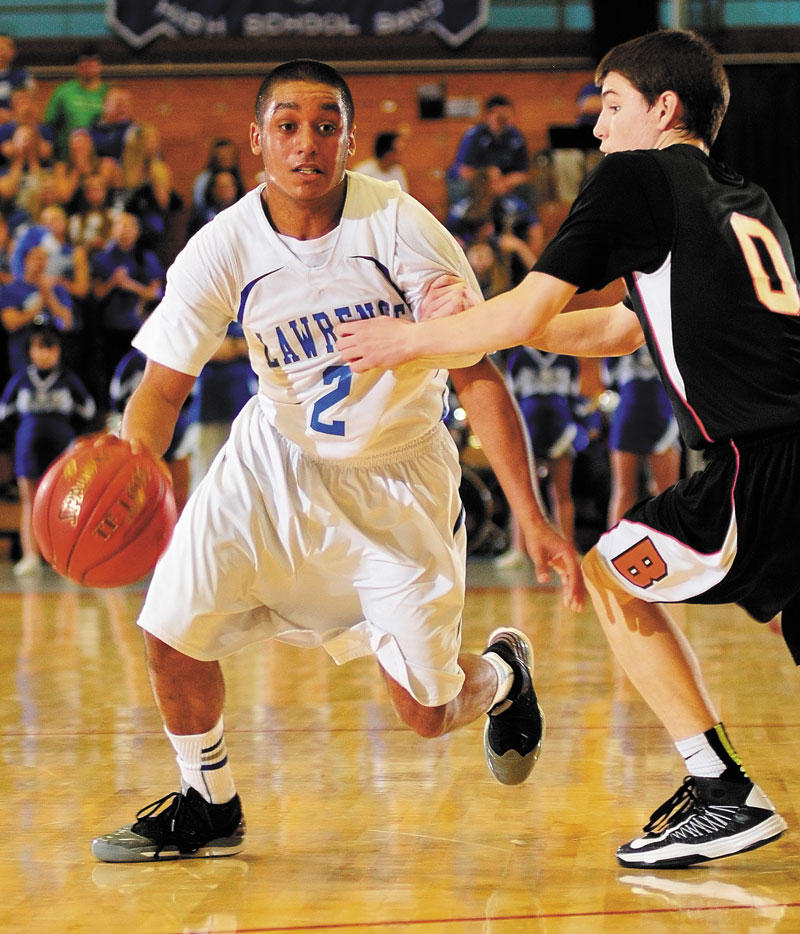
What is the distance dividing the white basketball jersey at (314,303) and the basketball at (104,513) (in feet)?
0.90

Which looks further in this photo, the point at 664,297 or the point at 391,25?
the point at 391,25

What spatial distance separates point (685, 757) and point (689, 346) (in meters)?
0.92

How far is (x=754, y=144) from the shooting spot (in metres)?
9.04

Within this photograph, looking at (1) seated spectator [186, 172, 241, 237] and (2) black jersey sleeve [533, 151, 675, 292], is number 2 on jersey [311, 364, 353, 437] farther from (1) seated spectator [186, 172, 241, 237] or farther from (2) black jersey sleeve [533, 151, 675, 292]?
(1) seated spectator [186, 172, 241, 237]

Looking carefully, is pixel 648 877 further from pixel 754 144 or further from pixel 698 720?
pixel 754 144

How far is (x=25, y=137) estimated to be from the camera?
9430 mm

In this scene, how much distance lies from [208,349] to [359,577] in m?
0.63

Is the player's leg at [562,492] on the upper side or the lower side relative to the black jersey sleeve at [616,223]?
lower

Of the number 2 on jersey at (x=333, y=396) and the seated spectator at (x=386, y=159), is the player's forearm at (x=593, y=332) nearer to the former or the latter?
the number 2 on jersey at (x=333, y=396)

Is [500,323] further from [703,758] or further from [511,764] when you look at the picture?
[511,764]

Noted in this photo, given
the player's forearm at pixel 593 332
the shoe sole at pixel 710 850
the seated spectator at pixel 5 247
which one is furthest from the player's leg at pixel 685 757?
the seated spectator at pixel 5 247

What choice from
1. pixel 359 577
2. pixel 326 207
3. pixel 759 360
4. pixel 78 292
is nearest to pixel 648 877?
pixel 359 577

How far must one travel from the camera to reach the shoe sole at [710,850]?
9.52 ft

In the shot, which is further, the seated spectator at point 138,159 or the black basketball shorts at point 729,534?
the seated spectator at point 138,159
